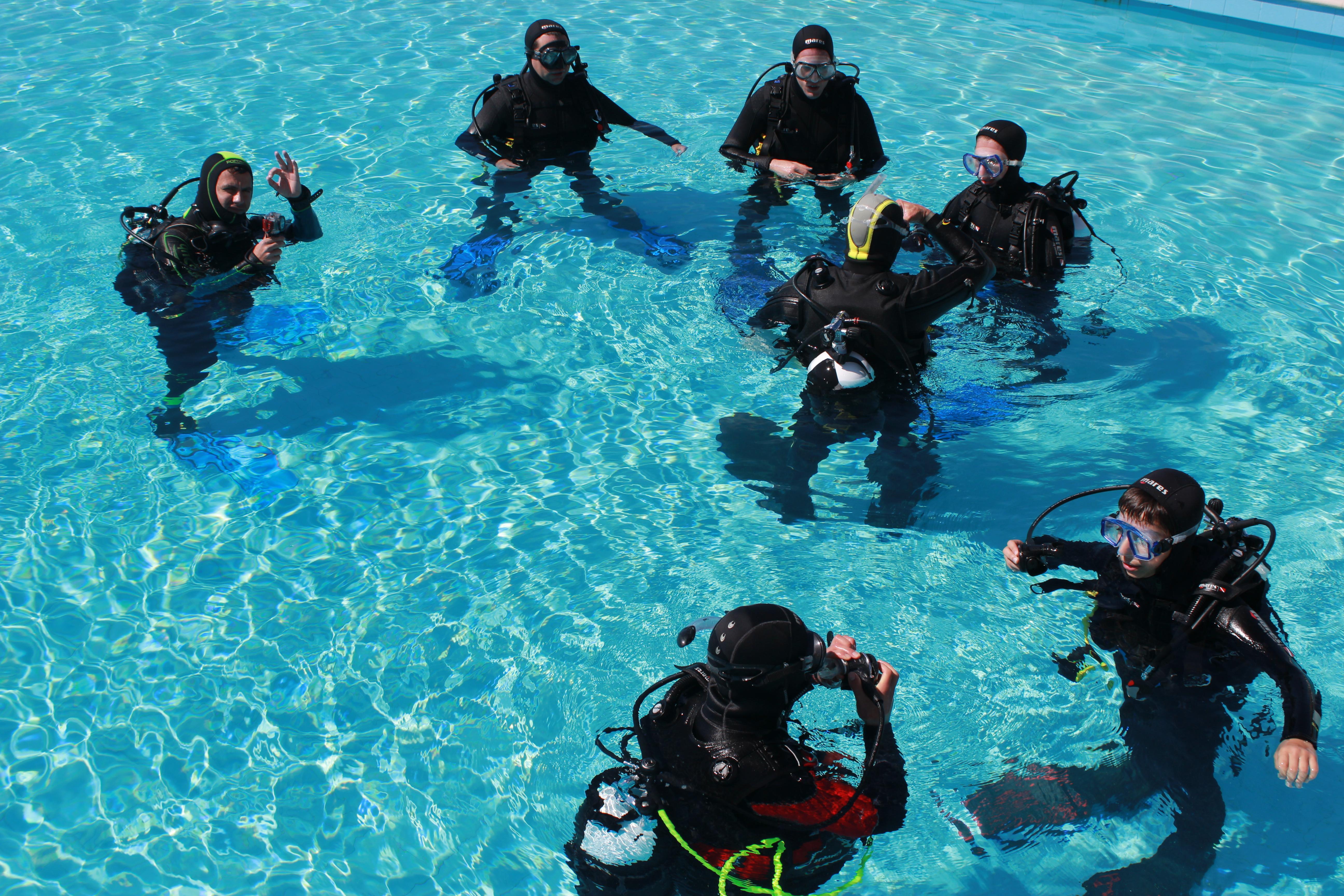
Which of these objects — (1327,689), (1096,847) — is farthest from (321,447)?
(1327,689)

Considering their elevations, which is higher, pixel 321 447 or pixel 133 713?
pixel 321 447

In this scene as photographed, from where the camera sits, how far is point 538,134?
7219mm

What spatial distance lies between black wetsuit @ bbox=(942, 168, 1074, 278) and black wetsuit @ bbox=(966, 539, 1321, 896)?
8.72ft

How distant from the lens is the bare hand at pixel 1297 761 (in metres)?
2.99

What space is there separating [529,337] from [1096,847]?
4.51 m

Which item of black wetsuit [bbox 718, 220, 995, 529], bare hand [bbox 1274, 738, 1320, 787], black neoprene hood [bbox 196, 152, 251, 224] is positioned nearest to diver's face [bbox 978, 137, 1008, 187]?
black wetsuit [bbox 718, 220, 995, 529]

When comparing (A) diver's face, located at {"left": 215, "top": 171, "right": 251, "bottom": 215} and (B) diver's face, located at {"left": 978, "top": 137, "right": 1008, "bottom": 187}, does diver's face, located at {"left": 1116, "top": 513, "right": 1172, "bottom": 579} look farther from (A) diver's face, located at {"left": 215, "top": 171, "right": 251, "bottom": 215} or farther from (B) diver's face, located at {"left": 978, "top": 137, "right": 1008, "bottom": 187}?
(A) diver's face, located at {"left": 215, "top": 171, "right": 251, "bottom": 215}

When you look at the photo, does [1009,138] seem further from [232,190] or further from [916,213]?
[232,190]

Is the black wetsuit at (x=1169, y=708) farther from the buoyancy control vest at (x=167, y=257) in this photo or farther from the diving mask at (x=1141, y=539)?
the buoyancy control vest at (x=167, y=257)

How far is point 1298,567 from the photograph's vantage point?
16.0 feet

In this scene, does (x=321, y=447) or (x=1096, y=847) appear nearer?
(x=1096, y=847)

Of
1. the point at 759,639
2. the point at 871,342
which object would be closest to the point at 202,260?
the point at 871,342

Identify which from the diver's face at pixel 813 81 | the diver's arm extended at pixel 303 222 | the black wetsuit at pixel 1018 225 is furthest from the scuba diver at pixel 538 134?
the black wetsuit at pixel 1018 225

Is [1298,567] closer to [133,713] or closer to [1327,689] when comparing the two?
[1327,689]
